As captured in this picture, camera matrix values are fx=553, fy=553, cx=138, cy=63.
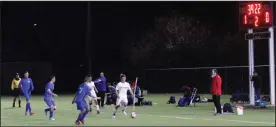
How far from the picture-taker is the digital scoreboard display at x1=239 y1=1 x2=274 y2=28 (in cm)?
2569

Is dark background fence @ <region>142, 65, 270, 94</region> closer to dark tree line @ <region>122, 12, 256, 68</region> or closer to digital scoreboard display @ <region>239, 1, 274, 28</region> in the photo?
dark tree line @ <region>122, 12, 256, 68</region>

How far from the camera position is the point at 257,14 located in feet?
84.7

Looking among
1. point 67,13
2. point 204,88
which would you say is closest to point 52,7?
point 67,13

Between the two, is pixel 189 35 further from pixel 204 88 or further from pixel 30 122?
pixel 30 122

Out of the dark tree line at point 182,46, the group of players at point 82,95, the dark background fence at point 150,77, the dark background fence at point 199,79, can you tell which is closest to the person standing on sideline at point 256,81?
the group of players at point 82,95

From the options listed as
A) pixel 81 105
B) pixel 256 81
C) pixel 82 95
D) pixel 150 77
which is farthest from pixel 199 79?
pixel 81 105

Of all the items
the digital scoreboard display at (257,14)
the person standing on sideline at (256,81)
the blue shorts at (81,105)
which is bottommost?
the blue shorts at (81,105)

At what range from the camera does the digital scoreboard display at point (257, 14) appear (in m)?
25.7

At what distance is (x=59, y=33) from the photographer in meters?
60.2

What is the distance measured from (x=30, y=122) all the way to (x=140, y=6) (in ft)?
152

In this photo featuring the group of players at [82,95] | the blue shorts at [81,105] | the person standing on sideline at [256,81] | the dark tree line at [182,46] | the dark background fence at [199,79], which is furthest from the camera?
the dark tree line at [182,46]

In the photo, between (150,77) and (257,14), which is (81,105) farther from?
(150,77)

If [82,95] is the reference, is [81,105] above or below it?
below

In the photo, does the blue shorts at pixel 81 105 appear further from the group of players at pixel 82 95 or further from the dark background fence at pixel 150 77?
the dark background fence at pixel 150 77
